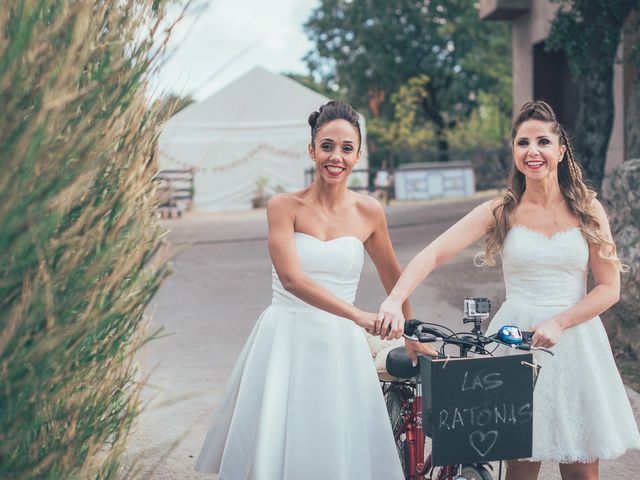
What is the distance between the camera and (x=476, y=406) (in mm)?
3037

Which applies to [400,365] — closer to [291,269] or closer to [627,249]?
[291,269]

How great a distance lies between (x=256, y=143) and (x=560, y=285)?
2593cm

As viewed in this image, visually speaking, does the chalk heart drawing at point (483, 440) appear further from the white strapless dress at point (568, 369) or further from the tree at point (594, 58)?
the tree at point (594, 58)

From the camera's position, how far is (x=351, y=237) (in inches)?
157

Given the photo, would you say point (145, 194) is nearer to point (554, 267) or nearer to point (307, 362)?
point (307, 362)

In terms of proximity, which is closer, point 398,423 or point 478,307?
point 478,307

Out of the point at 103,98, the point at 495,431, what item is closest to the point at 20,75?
the point at 103,98

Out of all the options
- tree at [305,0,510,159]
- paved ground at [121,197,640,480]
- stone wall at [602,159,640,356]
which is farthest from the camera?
tree at [305,0,510,159]

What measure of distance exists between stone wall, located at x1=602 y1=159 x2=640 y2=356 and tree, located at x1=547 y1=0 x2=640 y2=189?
5301mm

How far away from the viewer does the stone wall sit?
7.21 m

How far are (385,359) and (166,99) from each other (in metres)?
1.83

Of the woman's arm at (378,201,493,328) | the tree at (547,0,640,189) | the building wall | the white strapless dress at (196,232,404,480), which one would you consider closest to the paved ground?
the white strapless dress at (196,232,404,480)

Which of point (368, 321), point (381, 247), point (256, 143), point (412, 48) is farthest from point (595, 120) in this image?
point (412, 48)

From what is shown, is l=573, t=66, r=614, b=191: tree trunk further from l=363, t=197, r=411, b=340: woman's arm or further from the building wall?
l=363, t=197, r=411, b=340: woman's arm
